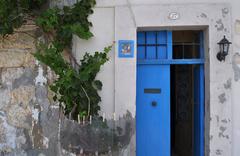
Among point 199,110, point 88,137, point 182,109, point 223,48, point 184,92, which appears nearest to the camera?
point 88,137

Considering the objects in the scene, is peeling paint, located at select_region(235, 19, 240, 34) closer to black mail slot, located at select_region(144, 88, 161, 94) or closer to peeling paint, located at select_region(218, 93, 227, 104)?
peeling paint, located at select_region(218, 93, 227, 104)

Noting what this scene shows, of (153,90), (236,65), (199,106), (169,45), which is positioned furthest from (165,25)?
(199,106)

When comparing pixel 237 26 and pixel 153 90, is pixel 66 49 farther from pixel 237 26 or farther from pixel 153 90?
pixel 237 26

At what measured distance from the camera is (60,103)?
209 inches

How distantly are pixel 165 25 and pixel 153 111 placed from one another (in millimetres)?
1446

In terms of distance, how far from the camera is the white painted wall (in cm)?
530

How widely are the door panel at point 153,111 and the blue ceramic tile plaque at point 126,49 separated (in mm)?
386

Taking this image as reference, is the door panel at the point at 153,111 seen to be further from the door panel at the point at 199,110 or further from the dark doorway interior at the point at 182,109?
the dark doorway interior at the point at 182,109

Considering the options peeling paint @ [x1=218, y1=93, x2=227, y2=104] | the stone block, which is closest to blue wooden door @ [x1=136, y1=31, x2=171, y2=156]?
peeling paint @ [x1=218, y1=93, x2=227, y2=104]

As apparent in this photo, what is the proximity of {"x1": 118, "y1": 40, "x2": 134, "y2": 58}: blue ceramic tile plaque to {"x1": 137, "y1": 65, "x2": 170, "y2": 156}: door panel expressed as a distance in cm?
39

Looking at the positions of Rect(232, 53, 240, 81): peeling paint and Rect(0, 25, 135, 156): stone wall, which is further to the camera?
Rect(0, 25, 135, 156): stone wall

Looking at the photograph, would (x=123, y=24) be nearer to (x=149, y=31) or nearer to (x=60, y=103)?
(x=149, y=31)

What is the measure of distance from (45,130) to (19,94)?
0.75 m

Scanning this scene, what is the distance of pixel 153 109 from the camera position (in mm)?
5680
